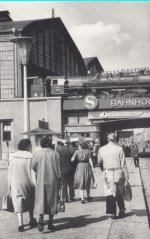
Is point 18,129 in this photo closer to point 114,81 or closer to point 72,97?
point 72,97

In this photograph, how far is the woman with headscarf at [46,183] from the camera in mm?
6602

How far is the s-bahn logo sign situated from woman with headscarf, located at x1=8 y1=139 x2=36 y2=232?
26.2 m

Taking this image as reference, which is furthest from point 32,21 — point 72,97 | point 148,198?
point 148,198

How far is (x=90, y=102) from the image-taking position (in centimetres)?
3316

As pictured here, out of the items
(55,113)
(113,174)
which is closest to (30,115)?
(55,113)

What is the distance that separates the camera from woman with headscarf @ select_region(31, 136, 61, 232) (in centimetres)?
660

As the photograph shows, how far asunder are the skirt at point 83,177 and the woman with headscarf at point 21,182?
314cm

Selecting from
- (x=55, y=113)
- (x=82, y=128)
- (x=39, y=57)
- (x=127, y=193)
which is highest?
(x=39, y=57)

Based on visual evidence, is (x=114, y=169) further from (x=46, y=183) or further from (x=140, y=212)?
(x=46, y=183)

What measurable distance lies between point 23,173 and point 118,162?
2.00 metres

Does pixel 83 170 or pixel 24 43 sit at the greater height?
pixel 24 43

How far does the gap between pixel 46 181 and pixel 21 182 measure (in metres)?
0.47

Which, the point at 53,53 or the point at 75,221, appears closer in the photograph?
the point at 75,221

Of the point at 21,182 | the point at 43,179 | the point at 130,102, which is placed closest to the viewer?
the point at 43,179
